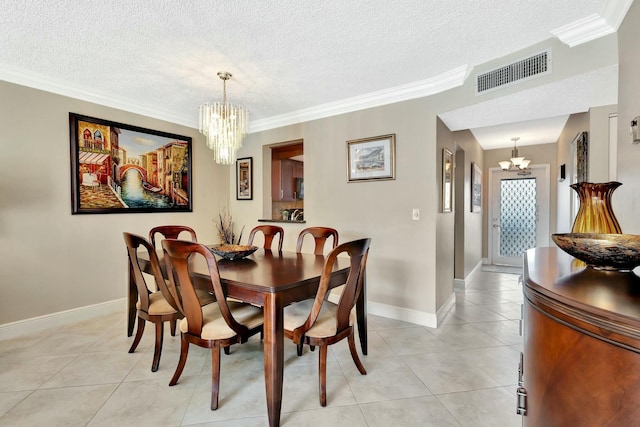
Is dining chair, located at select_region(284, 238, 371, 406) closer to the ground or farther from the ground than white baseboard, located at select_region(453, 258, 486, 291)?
farther from the ground

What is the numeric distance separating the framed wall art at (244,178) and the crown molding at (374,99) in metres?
0.53

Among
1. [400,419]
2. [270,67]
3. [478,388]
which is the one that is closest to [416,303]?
[478,388]

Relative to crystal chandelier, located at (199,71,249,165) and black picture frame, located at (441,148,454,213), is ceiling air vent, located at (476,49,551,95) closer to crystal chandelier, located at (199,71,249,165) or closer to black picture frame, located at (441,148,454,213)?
black picture frame, located at (441,148,454,213)

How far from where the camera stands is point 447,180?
3.33m

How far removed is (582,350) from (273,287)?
48.2 inches

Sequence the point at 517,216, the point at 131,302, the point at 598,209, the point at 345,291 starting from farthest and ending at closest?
the point at 517,216
the point at 131,302
the point at 345,291
the point at 598,209

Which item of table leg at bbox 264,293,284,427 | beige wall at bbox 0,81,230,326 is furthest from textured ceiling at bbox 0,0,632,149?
table leg at bbox 264,293,284,427

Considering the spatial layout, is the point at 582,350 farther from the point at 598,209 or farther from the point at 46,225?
the point at 46,225

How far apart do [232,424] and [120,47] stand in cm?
275

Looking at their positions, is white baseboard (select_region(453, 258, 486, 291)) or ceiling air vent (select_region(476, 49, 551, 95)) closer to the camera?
ceiling air vent (select_region(476, 49, 551, 95))

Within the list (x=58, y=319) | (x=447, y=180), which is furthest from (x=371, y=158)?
(x=58, y=319)

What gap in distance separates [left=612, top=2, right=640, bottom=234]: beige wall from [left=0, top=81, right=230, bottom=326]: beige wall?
4392 mm

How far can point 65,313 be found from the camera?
2984 mm

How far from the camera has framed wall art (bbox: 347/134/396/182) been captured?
3.19 m
